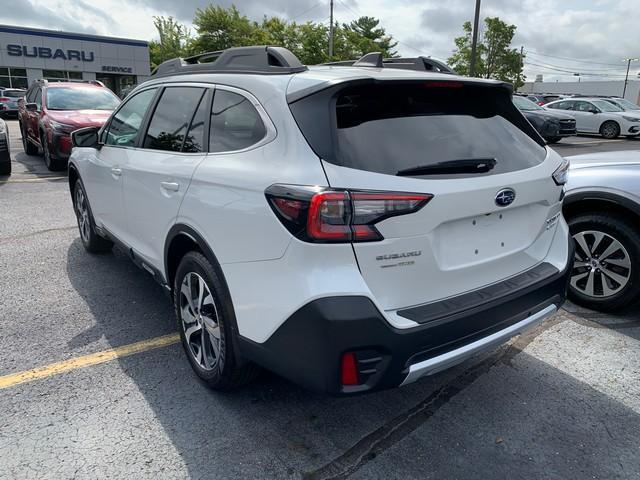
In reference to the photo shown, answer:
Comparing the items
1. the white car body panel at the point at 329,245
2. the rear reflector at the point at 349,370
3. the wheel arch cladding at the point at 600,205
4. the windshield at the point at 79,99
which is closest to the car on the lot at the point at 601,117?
the windshield at the point at 79,99

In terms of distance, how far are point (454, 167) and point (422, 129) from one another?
0.24 m

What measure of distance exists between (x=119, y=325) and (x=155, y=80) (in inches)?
70.2

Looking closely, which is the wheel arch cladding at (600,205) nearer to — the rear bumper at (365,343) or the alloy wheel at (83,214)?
the rear bumper at (365,343)

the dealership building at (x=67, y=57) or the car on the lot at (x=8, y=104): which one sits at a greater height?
the dealership building at (x=67, y=57)

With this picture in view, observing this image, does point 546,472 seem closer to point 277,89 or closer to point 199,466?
point 199,466

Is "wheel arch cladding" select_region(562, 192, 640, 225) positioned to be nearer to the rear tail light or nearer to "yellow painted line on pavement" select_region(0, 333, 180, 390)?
the rear tail light

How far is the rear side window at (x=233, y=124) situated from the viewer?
94.7 inches

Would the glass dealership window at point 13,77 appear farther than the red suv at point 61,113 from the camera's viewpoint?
Yes

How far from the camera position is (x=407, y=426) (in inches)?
101

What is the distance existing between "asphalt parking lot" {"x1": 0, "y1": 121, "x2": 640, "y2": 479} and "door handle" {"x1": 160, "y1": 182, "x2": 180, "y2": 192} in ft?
3.57

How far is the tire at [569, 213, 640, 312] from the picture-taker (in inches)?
144

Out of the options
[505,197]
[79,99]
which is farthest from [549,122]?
[505,197]

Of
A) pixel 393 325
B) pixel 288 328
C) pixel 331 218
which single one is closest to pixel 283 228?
pixel 331 218

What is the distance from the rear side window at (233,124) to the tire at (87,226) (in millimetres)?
2501
